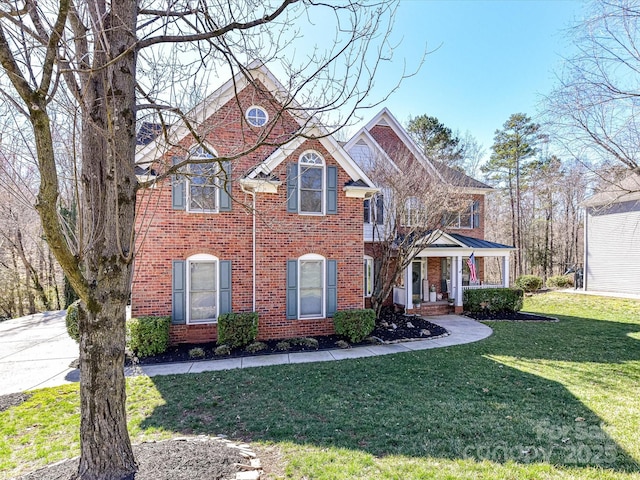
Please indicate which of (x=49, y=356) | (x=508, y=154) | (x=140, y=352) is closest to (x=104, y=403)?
(x=140, y=352)

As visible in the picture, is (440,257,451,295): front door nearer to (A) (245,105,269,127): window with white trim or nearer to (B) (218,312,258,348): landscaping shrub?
(B) (218,312,258,348): landscaping shrub

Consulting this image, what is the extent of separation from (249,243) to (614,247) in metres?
21.6

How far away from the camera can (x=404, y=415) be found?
510cm

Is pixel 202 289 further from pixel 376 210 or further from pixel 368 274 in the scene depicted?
pixel 376 210

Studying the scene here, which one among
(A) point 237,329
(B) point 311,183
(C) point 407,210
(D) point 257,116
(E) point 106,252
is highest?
(D) point 257,116

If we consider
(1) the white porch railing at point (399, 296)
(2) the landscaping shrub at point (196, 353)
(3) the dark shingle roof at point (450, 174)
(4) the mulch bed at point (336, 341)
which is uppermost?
(3) the dark shingle roof at point (450, 174)

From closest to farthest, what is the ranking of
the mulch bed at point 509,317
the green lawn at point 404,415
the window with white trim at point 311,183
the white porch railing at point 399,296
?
the green lawn at point 404,415
the window with white trim at point 311,183
the mulch bed at point 509,317
the white porch railing at point 399,296

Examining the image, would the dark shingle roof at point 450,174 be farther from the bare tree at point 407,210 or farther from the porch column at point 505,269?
the porch column at point 505,269

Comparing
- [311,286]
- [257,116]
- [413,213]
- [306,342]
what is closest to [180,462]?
[306,342]

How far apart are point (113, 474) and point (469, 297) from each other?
1462 cm

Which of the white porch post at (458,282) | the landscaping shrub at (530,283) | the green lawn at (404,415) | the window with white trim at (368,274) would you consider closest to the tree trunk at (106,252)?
the green lawn at (404,415)

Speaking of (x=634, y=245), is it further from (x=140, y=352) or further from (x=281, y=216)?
(x=140, y=352)

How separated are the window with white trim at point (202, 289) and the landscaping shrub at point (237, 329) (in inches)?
25.5

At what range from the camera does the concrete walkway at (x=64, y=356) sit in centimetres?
723
